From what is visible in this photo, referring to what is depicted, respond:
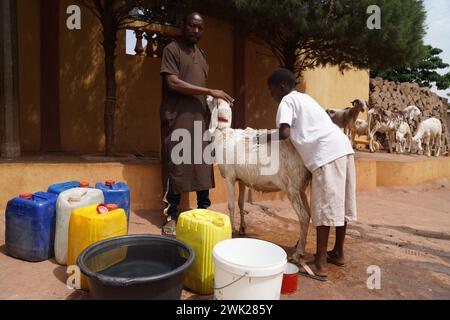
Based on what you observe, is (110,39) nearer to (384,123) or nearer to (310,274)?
(310,274)

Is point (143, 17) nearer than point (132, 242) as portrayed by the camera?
No

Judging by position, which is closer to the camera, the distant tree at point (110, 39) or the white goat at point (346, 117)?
the distant tree at point (110, 39)

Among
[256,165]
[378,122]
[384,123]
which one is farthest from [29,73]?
[384,123]

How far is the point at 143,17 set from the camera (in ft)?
22.6

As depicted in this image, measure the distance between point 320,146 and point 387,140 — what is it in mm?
9177

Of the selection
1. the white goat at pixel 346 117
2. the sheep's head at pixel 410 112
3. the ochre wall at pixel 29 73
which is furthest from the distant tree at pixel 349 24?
the sheep's head at pixel 410 112

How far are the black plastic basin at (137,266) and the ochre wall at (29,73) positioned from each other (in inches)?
185

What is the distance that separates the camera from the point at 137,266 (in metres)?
2.39

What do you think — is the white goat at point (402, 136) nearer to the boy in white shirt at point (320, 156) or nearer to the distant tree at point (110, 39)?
the distant tree at point (110, 39)

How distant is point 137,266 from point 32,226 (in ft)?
3.58

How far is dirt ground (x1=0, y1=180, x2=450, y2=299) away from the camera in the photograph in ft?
8.23

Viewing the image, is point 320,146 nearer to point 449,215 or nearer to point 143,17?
point 449,215

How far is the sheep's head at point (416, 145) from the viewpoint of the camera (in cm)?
1027
